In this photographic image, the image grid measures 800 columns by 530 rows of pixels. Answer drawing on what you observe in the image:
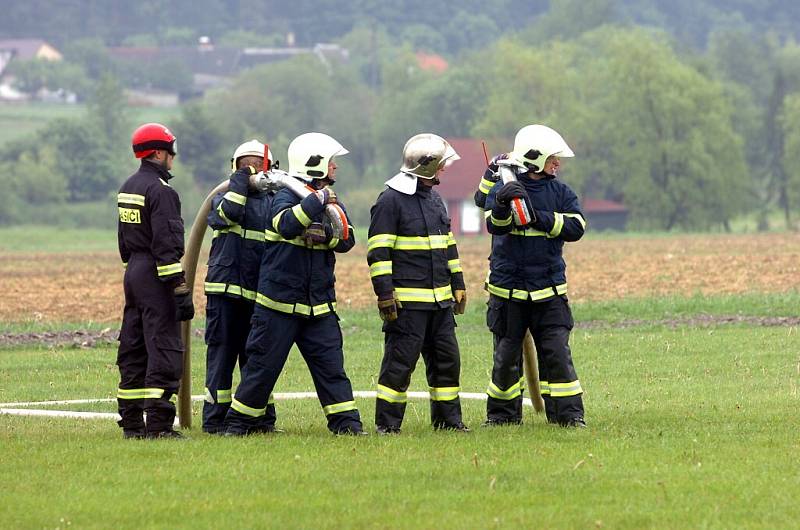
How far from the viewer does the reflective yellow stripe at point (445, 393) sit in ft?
38.7

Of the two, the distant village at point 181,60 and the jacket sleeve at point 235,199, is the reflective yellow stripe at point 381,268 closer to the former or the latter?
the jacket sleeve at point 235,199

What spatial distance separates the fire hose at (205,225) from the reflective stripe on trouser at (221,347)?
24 centimetres

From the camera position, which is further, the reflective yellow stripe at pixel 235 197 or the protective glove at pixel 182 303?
the reflective yellow stripe at pixel 235 197

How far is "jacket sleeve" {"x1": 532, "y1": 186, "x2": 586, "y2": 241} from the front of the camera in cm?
1182

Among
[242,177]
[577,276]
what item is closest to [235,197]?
[242,177]

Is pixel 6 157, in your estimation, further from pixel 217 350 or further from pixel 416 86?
pixel 217 350

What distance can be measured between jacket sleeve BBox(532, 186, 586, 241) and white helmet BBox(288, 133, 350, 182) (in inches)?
64.4

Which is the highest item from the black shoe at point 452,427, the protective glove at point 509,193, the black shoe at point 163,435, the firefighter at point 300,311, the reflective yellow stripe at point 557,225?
the protective glove at point 509,193

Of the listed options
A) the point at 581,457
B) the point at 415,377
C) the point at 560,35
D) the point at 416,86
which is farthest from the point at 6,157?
the point at 581,457

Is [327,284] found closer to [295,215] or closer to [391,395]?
[295,215]

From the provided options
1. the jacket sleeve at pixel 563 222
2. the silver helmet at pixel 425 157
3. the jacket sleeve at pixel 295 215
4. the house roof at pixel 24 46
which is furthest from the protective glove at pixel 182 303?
the house roof at pixel 24 46

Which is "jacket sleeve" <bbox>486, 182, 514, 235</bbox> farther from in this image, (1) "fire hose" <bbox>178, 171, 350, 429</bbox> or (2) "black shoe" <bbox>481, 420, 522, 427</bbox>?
(2) "black shoe" <bbox>481, 420, 522, 427</bbox>

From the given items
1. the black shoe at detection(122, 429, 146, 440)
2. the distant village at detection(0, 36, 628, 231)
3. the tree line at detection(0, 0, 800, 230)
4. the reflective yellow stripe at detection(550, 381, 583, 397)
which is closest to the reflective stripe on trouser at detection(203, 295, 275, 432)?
the black shoe at detection(122, 429, 146, 440)

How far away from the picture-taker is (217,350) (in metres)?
12.2
